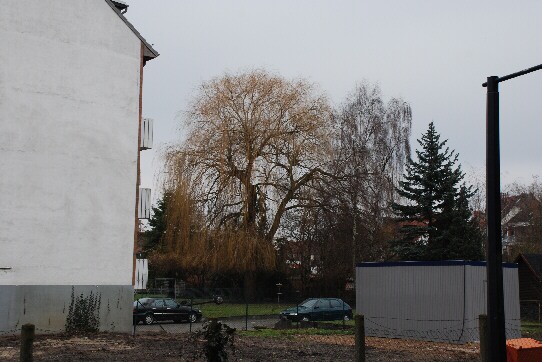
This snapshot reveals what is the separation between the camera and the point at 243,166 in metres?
42.8

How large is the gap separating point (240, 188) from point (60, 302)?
17952mm

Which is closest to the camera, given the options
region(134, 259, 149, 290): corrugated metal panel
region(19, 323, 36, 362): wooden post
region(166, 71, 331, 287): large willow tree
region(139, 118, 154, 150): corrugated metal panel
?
region(19, 323, 36, 362): wooden post

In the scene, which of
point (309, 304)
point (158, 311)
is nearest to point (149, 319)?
point (158, 311)

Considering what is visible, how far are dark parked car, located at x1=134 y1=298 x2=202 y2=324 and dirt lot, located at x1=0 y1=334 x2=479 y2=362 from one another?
8.74m

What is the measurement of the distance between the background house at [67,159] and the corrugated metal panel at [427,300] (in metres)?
9.59

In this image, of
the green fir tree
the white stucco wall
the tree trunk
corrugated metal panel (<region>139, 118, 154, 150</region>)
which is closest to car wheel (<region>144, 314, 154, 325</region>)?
the white stucco wall

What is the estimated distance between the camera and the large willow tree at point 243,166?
41156mm

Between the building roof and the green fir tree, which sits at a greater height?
the building roof

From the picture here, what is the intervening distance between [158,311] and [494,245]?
87.7 ft

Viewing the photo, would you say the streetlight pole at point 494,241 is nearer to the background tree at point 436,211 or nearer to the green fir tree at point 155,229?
the background tree at point 436,211

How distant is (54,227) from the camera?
25.8 meters

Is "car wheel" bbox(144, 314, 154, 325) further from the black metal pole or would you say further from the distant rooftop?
the black metal pole

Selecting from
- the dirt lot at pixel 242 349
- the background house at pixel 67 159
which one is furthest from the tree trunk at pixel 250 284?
the dirt lot at pixel 242 349

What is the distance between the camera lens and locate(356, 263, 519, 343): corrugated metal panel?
80.0 ft
